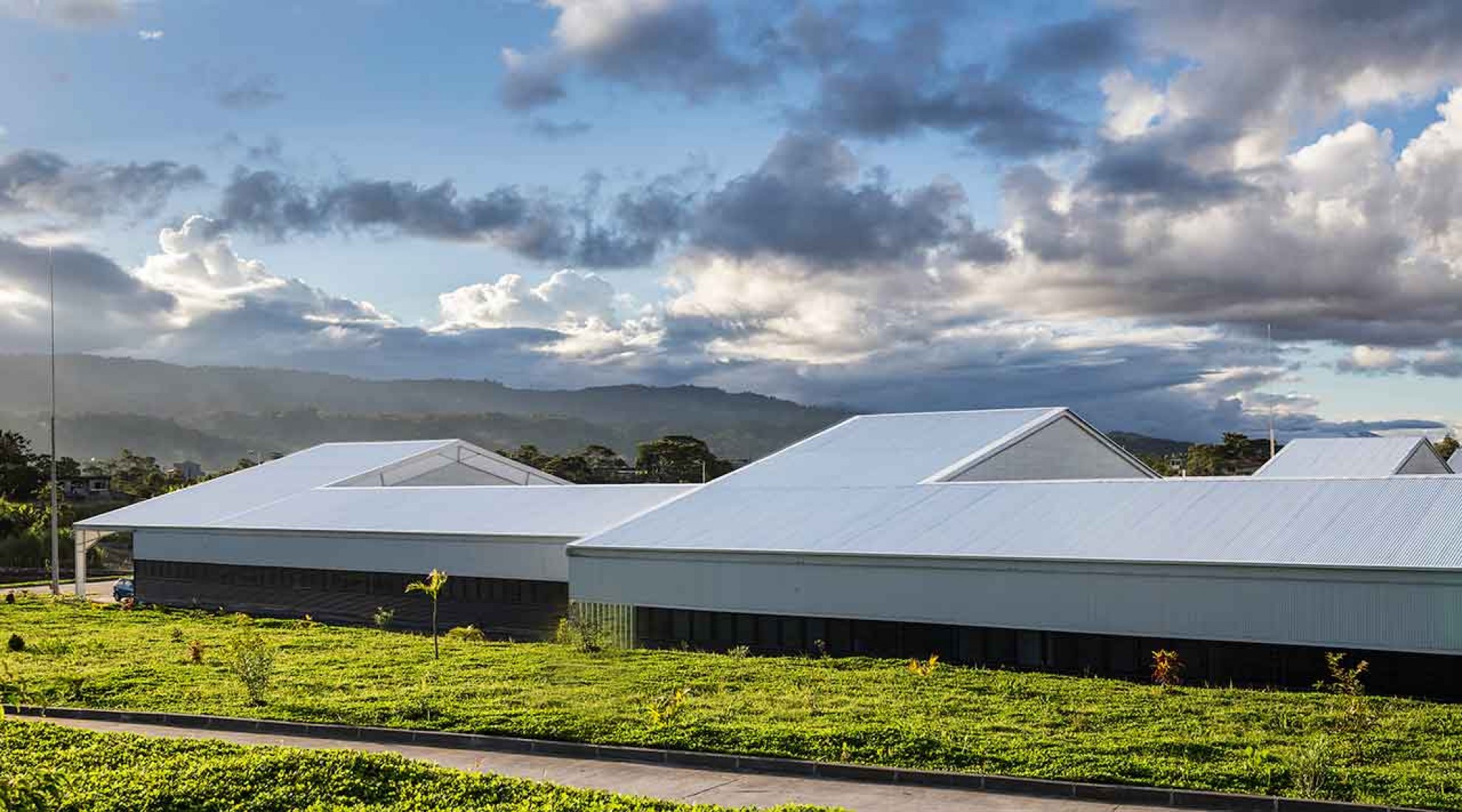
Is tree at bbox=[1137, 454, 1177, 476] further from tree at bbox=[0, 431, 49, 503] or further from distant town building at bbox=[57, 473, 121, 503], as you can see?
distant town building at bbox=[57, 473, 121, 503]

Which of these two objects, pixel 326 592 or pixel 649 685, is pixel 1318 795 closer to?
pixel 649 685

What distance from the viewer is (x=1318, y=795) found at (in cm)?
1775

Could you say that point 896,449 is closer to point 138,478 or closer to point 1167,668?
point 1167,668

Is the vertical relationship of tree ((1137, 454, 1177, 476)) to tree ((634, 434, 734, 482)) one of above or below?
below

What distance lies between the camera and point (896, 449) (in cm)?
4681

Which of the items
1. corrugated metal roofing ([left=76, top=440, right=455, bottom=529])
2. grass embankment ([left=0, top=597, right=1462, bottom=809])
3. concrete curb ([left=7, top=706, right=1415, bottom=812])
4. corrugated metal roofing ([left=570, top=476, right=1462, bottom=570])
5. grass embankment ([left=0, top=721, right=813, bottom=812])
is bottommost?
concrete curb ([left=7, top=706, right=1415, bottom=812])

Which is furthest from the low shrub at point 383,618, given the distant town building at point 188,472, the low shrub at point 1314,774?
the distant town building at point 188,472

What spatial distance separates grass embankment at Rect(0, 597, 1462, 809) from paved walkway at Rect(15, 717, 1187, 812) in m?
0.77

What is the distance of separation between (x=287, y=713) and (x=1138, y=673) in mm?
18020

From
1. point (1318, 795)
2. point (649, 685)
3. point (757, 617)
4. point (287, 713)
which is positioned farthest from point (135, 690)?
point (1318, 795)

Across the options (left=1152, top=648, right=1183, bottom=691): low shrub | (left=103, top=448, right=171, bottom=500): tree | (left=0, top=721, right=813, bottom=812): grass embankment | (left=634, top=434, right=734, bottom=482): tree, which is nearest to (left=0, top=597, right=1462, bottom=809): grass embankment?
(left=1152, top=648, right=1183, bottom=691): low shrub

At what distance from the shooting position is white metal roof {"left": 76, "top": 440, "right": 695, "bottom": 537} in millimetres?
48312

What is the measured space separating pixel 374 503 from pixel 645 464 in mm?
87023

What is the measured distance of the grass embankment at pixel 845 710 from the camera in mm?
19469
